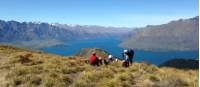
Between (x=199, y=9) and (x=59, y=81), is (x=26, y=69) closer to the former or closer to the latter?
(x=59, y=81)

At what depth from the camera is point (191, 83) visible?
18.1 m

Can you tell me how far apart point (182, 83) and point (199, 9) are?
39.0ft

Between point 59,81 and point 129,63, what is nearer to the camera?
point 59,81

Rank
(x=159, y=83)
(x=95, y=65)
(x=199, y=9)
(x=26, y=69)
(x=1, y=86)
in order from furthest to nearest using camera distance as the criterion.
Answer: (x=95, y=65)
(x=26, y=69)
(x=159, y=83)
(x=1, y=86)
(x=199, y=9)

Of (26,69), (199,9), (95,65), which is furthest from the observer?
(95,65)

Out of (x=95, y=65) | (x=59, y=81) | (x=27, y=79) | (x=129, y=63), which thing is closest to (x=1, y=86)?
(x=27, y=79)

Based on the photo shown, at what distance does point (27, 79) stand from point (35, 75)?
0.97 metres

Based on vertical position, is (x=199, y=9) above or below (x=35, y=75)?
above

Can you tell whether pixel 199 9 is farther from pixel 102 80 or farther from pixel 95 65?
pixel 95 65

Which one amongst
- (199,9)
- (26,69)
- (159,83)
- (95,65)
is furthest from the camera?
(95,65)

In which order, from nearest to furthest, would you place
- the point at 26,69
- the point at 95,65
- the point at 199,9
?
the point at 199,9 < the point at 26,69 < the point at 95,65

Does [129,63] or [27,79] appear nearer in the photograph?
[27,79]

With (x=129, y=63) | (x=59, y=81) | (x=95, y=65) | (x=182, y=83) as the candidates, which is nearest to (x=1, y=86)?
(x=59, y=81)

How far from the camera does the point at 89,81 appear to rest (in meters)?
17.5
